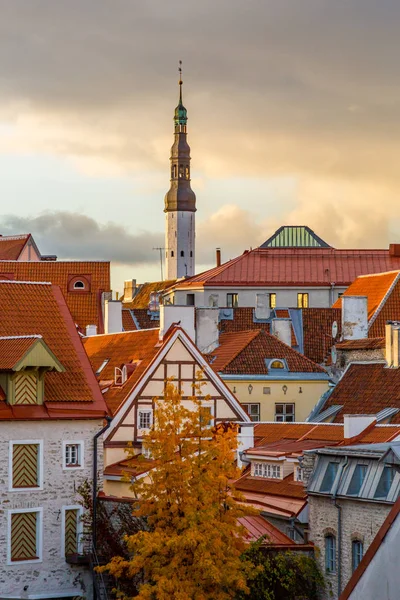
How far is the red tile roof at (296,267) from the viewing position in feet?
449

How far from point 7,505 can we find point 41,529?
1.25 m

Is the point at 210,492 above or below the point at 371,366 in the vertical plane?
below

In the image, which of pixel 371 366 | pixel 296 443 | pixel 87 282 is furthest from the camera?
pixel 87 282

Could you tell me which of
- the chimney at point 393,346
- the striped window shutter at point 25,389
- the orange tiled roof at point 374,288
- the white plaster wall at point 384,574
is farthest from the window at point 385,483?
the orange tiled roof at point 374,288

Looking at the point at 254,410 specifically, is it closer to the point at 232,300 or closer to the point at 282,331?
the point at 282,331

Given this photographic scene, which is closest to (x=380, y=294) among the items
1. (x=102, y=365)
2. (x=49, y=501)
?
(x=102, y=365)

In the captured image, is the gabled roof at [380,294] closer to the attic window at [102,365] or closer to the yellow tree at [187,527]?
the attic window at [102,365]

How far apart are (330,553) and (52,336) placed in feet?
40.4

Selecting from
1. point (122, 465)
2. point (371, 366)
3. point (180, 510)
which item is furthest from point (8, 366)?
point (371, 366)

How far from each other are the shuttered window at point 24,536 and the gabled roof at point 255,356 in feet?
103

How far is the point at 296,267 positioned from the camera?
140125mm

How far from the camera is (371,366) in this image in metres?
73.2

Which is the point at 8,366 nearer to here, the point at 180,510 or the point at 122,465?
the point at 180,510

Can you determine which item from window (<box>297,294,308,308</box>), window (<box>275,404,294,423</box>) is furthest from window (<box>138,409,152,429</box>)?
window (<box>297,294,308,308</box>)
